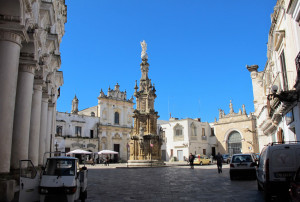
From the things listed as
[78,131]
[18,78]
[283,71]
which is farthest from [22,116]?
[78,131]

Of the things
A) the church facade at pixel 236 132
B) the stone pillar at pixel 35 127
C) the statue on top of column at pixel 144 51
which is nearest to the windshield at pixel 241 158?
the stone pillar at pixel 35 127

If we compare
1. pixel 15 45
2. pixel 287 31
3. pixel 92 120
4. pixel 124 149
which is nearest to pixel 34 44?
pixel 15 45

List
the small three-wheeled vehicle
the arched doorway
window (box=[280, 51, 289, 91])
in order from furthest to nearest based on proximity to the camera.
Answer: the arched doorway
window (box=[280, 51, 289, 91])
the small three-wheeled vehicle

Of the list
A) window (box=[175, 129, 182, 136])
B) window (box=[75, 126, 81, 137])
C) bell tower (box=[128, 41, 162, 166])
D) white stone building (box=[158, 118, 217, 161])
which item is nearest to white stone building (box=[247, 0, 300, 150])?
bell tower (box=[128, 41, 162, 166])

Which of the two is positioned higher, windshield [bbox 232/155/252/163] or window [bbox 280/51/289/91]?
window [bbox 280/51/289/91]

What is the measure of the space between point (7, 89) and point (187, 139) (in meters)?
45.8

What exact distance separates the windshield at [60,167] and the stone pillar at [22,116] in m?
2.69

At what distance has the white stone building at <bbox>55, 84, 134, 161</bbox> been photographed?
47406 mm

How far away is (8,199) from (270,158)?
7515 mm

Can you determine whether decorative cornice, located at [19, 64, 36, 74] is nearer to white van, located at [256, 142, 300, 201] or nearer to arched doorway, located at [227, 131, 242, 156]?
white van, located at [256, 142, 300, 201]

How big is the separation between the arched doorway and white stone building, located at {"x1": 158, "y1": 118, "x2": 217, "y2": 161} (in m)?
3.40

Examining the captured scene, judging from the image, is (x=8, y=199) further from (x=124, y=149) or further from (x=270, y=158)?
(x=124, y=149)

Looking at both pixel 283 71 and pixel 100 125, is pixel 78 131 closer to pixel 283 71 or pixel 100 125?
pixel 100 125

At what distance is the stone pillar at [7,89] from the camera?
858 cm
